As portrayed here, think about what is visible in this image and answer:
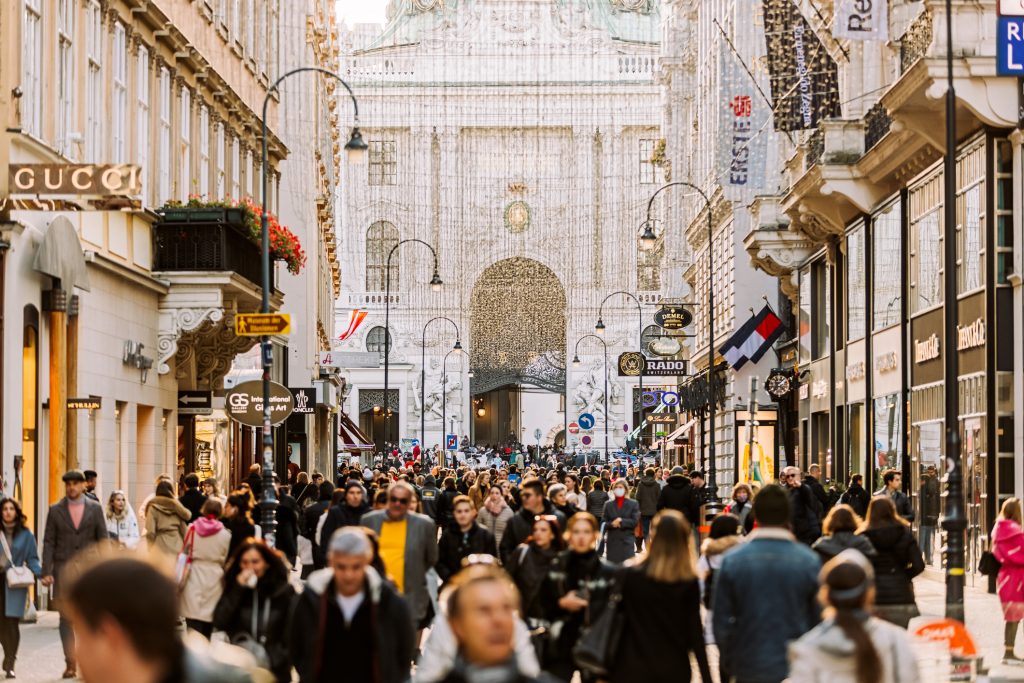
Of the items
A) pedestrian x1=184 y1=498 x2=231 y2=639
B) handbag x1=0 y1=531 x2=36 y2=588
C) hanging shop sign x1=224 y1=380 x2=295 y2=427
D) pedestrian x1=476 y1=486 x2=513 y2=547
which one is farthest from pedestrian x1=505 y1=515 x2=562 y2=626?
hanging shop sign x1=224 y1=380 x2=295 y2=427

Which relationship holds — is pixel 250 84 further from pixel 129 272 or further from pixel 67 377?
pixel 67 377

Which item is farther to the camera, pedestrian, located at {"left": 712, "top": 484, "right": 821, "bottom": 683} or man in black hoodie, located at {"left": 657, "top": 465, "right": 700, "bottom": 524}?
man in black hoodie, located at {"left": 657, "top": 465, "right": 700, "bottom": 524}

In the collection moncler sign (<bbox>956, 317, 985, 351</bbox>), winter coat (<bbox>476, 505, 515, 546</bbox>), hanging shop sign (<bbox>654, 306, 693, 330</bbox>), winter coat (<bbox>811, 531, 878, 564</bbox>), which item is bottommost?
winter coat (<bbox>476, 505, 515, 546</bbox>)

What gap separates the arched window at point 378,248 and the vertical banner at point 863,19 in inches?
3160

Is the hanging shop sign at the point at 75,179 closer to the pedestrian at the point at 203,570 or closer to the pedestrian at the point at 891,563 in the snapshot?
the pedestrian at the point at 203,570

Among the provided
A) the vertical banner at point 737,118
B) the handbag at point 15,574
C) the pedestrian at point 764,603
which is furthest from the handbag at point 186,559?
the vertical banner at point 737,118

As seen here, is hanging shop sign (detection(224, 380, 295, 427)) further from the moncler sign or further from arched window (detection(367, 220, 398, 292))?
arched window (detection(367, 220, 398, 292))

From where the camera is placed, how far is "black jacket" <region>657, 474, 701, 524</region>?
96.5 ft

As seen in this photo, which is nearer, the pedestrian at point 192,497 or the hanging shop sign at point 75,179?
the hanging shop sign at point 75,179

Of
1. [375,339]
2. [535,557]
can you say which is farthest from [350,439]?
[535,557]

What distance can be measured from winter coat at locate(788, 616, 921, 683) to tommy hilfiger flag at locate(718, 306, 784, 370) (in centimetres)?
3851

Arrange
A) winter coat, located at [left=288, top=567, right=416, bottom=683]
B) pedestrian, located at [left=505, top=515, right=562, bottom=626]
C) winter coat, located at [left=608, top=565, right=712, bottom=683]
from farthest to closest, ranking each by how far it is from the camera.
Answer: pedestrian, located at [left=505, top=515, right=562, bottom=626] < winter coat, located at [left=608, top=565, right=712, bottom=683] < winter coat, located at [left=288, top=567, right=416, bottom=683]

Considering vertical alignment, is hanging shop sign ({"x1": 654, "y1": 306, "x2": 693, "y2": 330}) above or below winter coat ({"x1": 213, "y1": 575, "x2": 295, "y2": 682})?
above

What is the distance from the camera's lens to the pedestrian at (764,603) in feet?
33.4
